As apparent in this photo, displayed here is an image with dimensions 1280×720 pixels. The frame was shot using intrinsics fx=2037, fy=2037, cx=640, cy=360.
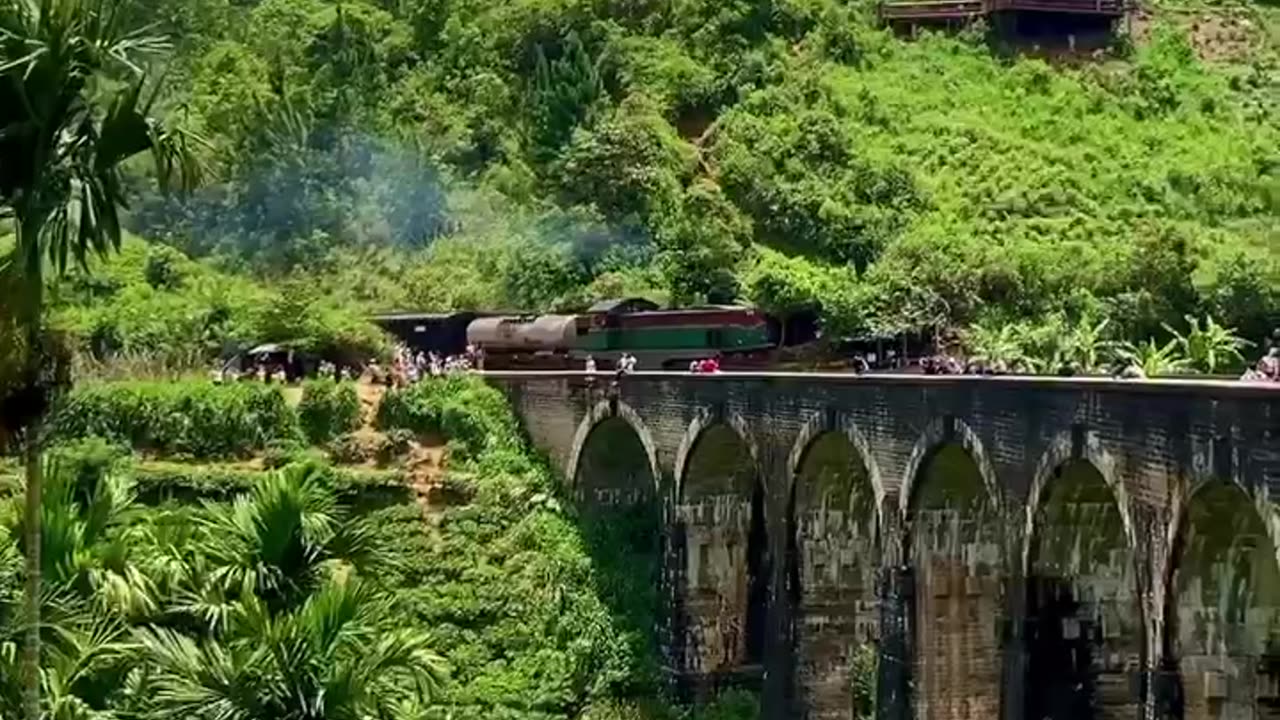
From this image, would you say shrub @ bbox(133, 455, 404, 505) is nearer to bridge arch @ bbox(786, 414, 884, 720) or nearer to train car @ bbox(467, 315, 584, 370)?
train car @ bbox(467, 315, 584, 370)

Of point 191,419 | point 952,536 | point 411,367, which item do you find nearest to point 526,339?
point 411,367

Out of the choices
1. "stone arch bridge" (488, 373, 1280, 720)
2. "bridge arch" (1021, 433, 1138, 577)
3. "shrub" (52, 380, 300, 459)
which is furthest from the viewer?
"shrub" (52, 380, 300, 459)

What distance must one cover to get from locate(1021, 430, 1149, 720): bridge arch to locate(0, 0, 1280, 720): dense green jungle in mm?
7735

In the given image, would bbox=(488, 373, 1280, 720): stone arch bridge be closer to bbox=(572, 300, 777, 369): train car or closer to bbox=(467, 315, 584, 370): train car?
bbox=(572, 300, 777, 369): train car

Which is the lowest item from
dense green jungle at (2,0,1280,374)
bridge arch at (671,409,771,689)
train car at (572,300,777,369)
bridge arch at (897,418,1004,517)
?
bridge arch at (671,409,771,689)

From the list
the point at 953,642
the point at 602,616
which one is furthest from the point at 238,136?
the point at 953,642

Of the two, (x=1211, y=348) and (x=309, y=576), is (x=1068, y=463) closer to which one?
(x=309, y=576)

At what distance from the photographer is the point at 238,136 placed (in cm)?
7344

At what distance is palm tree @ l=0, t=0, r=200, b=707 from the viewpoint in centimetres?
1130

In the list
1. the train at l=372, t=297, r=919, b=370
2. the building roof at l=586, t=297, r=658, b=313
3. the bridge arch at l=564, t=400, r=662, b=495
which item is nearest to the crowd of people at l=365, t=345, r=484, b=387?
the train at l=372, t=297, r=919, b=370

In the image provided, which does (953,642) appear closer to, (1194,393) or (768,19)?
(1194,393)

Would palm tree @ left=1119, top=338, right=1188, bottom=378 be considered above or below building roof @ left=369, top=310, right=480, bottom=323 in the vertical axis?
below

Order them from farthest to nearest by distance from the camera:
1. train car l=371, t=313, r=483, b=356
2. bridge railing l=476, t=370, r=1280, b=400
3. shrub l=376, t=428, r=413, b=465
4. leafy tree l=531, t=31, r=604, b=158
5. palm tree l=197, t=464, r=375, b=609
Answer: leafy tree l=531, t=31, r=604, b=158, train car l=371, t=313, r=483, b=356, shrub l=376, t=428, r=413, b=465, bridge railing l=476, t=370, r=1280, b=400, palm tree l=197, t=464, r=375, b=609

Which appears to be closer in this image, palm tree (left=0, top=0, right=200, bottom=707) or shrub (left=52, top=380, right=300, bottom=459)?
palm tree (left=0, top=0, right=200, bottom=707)
